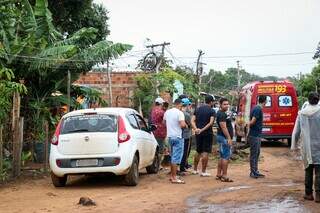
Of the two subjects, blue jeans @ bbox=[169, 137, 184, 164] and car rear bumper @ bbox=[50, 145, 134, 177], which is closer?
car rear bumper @ bbox=[50, 145, 134, 177]

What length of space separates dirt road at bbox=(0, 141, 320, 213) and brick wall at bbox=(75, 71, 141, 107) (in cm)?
1534

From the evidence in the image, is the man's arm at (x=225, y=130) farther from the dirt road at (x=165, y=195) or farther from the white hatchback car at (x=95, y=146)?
the white hatchback car at (x=95, y=146)

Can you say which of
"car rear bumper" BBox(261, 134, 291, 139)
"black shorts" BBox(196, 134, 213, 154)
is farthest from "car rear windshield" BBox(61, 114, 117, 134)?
"car rear bumper" BBox(261, 134, 291, 139)

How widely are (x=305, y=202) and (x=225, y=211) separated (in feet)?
4.90

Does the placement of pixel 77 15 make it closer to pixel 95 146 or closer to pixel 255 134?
pixel 255 134

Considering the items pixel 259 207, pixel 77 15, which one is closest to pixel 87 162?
pixel 259 207

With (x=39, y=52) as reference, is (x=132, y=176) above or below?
below

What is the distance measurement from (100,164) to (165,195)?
62.7 inches

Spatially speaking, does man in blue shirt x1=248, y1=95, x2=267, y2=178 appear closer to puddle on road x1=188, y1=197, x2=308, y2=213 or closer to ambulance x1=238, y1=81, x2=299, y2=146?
puddle on road x1=188, y1=197, x2=308, y2=213

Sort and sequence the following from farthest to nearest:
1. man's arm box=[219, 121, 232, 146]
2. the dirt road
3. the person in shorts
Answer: the person in shorts, man's arm box=[219, 121, 232, 146], the dirt road

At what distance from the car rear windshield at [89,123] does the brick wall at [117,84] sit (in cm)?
1635

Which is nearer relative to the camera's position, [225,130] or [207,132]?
[225,130]

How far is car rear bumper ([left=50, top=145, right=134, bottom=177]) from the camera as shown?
36.6ft

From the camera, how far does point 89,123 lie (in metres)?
11.6
